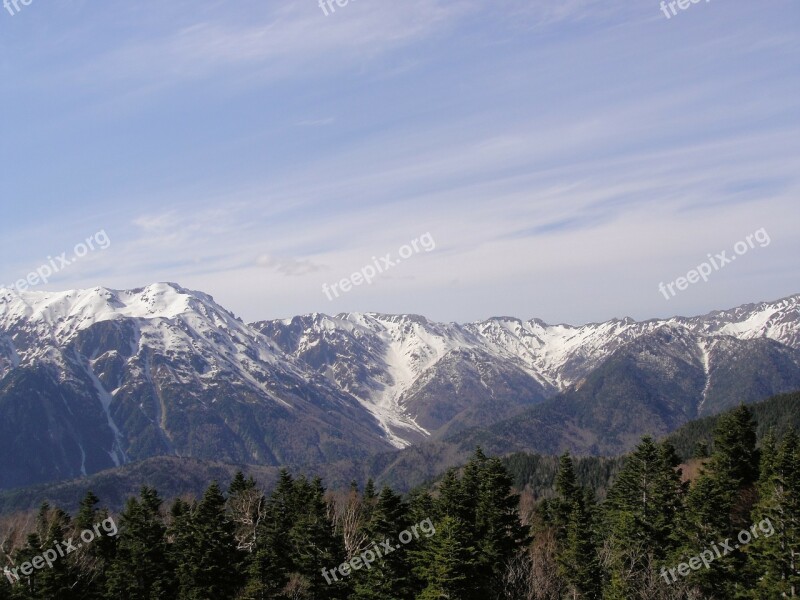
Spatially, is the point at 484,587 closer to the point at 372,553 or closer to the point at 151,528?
the point at 372,553

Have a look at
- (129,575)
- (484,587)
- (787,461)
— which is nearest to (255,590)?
(129,575)

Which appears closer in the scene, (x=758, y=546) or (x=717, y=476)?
(x=758, y=546)

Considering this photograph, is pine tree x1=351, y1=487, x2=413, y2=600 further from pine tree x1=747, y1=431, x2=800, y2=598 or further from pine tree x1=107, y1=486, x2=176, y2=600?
pine tree x1=747, y1=431, x2=800, y2=598

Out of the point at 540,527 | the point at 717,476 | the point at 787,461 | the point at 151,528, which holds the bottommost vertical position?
the point at 540,527

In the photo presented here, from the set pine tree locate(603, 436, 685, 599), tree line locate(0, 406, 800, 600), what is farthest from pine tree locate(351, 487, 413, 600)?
pine tree locate(603, 436, 685, 599)

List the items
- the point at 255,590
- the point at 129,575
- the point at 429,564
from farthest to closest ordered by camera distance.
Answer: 1. the point at 129,575
2. the point at 255,590
3. the point at 429,564

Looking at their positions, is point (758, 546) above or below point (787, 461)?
below

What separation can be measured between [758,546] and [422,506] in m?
29.7

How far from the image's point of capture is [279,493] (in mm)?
88500
